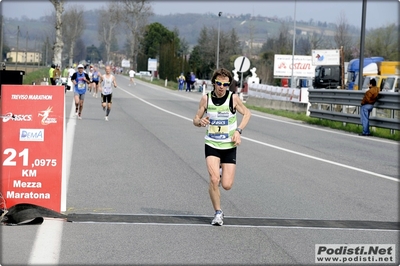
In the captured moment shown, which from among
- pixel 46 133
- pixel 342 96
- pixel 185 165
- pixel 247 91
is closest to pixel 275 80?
pixel 247 91

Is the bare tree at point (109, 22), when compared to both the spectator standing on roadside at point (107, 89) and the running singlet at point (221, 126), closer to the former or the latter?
the spectator standing on roadside at point (107, 89)

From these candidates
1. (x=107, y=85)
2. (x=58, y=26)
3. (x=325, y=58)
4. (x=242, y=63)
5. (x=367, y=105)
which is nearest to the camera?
(x=367, y=105)

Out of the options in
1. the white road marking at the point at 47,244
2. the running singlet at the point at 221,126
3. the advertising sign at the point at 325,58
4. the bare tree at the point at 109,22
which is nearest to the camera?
the white road marking at the point at 47,244

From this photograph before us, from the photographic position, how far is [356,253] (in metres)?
7.29

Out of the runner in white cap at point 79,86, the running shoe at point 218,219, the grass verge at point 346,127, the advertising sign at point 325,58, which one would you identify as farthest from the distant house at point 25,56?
the running shoe at point 218,219

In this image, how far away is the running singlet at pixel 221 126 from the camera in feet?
28.0

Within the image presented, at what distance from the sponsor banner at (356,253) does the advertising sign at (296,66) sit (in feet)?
205

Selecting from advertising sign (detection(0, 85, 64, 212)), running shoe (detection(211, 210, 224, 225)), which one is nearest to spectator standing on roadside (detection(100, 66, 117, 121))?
advertising sign (detection(0, 85, 64, 212))

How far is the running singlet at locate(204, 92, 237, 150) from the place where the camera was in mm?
8547

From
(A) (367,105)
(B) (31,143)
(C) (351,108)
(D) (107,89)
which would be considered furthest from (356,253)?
(C) (351,108)

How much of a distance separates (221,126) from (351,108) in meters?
21.0

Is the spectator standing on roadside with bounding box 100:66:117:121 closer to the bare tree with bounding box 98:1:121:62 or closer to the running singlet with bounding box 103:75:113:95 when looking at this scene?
the running singlet with bounding box 103:75:113:95

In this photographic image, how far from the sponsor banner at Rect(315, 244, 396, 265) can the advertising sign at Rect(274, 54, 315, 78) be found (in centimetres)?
6251

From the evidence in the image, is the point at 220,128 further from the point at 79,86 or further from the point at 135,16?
the point at 135,16
